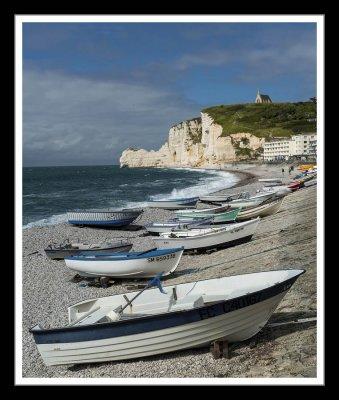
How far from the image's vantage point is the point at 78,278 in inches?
555

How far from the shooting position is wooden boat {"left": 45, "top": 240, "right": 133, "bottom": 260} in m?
16.0

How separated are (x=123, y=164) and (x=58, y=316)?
164074 millimetres

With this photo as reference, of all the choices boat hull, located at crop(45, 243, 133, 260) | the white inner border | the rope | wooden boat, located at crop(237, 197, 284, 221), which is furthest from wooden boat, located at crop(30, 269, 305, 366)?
wooden boat, located at crop(237, 197, 284, 221)

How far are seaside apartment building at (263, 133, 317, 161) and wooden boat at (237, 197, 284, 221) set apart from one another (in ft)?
186

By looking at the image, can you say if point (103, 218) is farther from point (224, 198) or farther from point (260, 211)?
point (224, 198)

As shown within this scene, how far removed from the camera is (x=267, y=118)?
108 meters

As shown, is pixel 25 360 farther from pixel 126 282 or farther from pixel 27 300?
pixel 126 282

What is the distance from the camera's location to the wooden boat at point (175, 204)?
31562mm

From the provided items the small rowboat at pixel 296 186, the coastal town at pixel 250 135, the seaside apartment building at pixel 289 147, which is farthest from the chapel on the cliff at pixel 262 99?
the small rowboat at pixel 296 186

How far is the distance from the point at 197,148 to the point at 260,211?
101 metres

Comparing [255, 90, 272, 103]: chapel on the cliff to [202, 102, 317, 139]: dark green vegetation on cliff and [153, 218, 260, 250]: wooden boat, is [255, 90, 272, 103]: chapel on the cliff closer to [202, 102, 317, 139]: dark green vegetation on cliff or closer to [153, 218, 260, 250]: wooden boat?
[202, 102, 317, 139]: dark green vegetation on cliff

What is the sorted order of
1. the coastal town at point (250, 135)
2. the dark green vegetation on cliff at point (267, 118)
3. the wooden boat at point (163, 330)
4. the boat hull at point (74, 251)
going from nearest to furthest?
the wooden boat at point (163, 330) → the boat hull at point (74, 251) → the coastal town at point (250, 135) → the dark green vegetation on cliff at point (267, 118)

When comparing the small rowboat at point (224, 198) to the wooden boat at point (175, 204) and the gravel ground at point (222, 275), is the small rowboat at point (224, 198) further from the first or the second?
the gravel ground at point (222, 275)

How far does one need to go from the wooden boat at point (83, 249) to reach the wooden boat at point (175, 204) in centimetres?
1495
